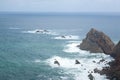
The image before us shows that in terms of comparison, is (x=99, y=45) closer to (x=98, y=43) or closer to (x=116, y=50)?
(x=98, y=43)

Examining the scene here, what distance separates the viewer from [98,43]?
102 metres

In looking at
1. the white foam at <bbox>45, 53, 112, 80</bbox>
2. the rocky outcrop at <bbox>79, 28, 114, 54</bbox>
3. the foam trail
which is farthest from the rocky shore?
the foam trail

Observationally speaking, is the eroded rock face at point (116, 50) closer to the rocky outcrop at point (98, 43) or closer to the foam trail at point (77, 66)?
the rocky outcrop at point (98, 43)

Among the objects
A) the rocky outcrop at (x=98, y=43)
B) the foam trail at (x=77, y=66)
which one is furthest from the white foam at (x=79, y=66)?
the rocky outcrop at (x=98, y=43)

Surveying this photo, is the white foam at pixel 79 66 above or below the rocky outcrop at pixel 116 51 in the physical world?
below

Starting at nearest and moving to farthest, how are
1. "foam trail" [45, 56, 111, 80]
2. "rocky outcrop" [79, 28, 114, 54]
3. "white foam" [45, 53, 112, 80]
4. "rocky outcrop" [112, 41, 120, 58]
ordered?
"foam trail" [45, 56, 111, 80] → "white foam" [45, 53, 112, 80] → "rocky outcrop" [112, 41, 120, 58] → "rocky outcrop" [79, 28, 114, 54]

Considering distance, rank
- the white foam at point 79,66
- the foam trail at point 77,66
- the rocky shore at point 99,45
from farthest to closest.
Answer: the rocky shore at point 99,45, the white foam at point 79,66, the foam trail at point 77,66

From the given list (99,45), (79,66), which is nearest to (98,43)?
(99,45)

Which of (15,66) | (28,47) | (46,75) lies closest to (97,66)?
(46,75)

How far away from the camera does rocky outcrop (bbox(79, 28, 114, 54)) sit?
99938 millimetres

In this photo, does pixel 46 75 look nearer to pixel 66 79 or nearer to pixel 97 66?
pixel 66 79

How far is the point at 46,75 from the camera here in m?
69.6

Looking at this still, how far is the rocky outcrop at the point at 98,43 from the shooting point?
99.9 meters

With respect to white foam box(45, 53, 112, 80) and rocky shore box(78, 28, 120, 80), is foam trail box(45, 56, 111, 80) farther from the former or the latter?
rocky shore box(78, 28, 120, 80)
